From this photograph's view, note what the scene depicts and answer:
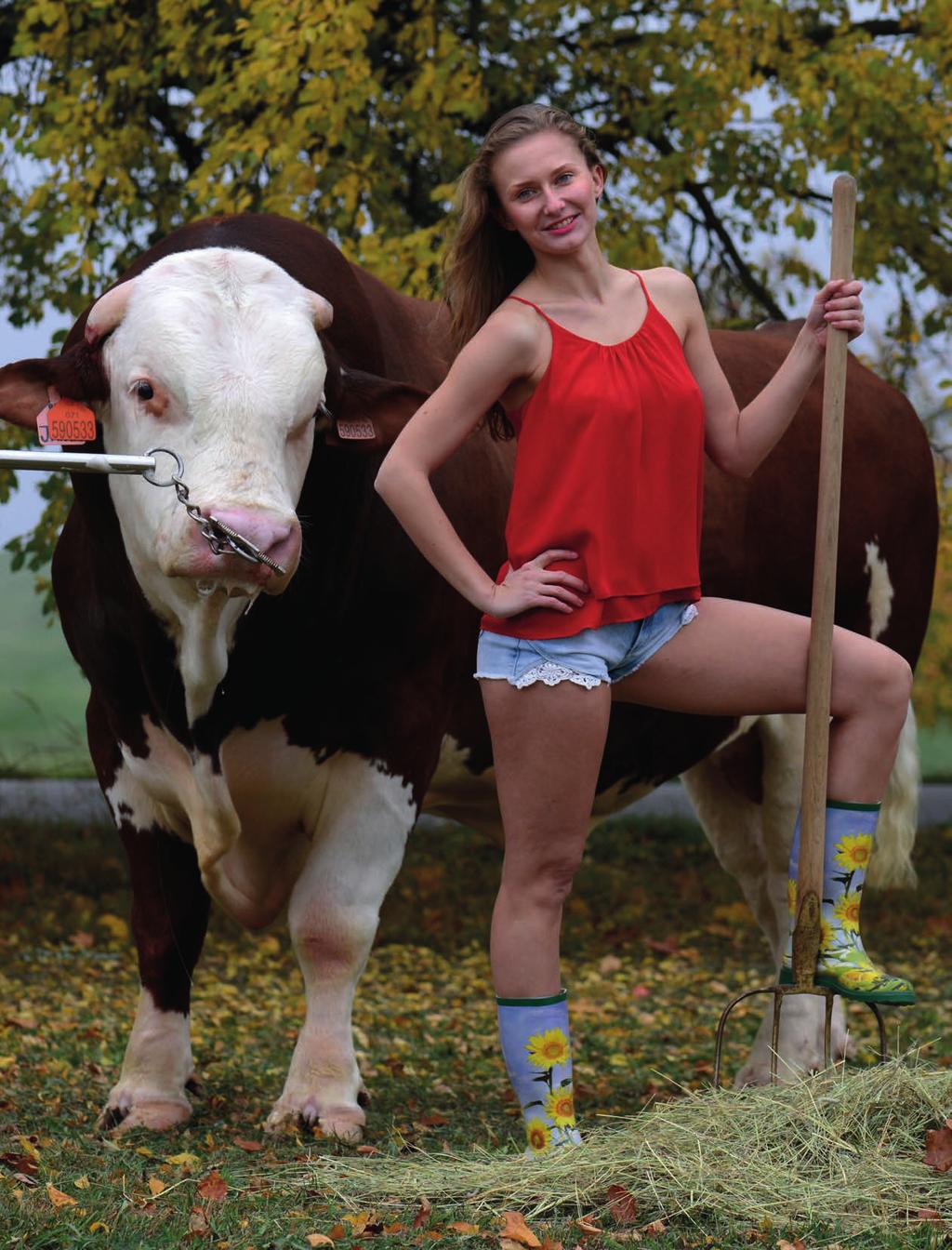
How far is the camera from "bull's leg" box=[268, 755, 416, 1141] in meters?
4.60

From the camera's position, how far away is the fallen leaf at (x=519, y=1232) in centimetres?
332

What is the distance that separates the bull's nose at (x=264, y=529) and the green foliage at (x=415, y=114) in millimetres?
4002

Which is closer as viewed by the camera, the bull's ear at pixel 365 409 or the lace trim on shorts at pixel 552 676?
the lace trim on shorts at pixel 552 676

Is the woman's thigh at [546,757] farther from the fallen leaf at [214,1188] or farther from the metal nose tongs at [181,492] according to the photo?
the fallen leaf at [214,1188]

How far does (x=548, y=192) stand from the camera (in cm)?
373

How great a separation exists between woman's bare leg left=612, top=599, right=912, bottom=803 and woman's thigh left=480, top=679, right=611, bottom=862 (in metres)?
0.19

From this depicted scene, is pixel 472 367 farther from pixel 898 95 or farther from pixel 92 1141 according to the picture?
pixel 898 95

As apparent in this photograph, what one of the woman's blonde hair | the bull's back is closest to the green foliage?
the bull's back

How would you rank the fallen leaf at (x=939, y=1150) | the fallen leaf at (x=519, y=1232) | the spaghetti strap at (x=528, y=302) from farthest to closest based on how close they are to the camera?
the spaghetti strap at (x=528, y=302)
the fallen leaf at (x=939, y=1150)
the fallen leaf at (x=519, y=1232)

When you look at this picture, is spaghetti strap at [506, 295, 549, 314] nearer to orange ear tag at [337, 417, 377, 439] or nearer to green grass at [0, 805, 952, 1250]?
orange ear tag at [337, 417, 377, 439]

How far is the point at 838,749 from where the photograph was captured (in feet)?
12.9

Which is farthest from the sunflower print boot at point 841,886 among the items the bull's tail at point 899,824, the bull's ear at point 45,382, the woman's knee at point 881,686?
the bull's tail at point 899,824

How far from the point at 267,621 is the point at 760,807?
2.78 metres

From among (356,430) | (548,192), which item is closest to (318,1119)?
(356,430)
